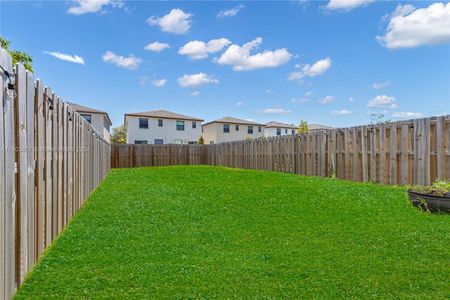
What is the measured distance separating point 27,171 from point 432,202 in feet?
18.5

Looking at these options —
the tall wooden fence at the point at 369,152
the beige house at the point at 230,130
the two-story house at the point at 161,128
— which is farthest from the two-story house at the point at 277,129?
the tall wooden fence at the point at 369,152

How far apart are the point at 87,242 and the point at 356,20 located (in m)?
13.8

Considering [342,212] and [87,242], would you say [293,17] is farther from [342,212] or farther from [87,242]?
[87,242]

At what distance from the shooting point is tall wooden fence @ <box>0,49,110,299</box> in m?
2.33

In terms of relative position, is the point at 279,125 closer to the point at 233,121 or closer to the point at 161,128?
the point at 233,121

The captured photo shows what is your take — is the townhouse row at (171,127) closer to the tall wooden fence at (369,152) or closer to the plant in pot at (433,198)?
the tall wooden fence at (369,152)

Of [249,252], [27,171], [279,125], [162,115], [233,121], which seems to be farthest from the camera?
[279,125]

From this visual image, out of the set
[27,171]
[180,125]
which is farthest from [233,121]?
Result: [27,171]

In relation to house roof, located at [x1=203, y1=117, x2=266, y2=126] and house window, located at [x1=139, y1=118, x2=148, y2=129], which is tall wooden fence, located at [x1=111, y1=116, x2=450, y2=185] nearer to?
house window, located at [x1=139, y1=118, x2=148, y2=129]

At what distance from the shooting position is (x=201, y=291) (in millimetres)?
2580

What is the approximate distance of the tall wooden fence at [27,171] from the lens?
7.64ft

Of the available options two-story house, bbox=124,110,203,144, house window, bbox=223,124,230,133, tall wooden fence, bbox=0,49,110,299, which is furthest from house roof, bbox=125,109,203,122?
tall wooden fence, bbox=0,49,110,299

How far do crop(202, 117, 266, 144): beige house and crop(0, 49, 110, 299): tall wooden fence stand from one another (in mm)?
38945

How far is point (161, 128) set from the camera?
3844cm
